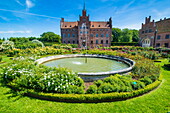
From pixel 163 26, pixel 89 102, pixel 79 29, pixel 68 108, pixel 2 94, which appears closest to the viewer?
pixel 68 108

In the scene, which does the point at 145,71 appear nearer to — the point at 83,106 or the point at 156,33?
the point at 83,106

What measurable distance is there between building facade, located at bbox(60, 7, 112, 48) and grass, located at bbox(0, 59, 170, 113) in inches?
1106

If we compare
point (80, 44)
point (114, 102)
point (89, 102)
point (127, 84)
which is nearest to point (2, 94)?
point (89, 102)

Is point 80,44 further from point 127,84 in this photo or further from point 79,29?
point 127,84

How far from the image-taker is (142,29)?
108 feet

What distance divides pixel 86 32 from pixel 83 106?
97.3 feet

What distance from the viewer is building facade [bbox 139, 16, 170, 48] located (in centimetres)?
2590

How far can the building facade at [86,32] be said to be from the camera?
30.5 m

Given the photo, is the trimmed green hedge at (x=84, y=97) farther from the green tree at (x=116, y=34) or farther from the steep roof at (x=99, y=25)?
the green tree at (x=116, y=34)

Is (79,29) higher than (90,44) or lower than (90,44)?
higher

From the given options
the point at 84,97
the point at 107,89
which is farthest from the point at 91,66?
the point at 84,97

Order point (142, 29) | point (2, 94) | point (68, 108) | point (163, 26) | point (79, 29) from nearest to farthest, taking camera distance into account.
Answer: point (68, 108) → point (2, 94) → point (163, 26) → point (79, 29) → point (142, 29)

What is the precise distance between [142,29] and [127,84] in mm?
36992

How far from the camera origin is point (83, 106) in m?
3.50
